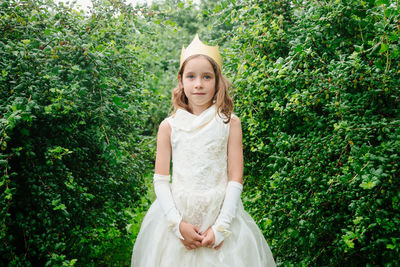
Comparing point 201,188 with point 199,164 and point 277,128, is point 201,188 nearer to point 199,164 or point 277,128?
point 199,164

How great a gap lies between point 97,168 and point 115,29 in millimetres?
1396

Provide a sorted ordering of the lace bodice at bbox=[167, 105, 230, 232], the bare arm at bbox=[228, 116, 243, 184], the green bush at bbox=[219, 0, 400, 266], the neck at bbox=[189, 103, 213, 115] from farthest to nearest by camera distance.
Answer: the neck at bbox=[189, 103, 213, 115], the bare arm at bbox=[228, 116, 243, 184], the lace bodice at bbox=[167, 105, 230, 232], the green bush at bbox=[219, 0, 400, 266]

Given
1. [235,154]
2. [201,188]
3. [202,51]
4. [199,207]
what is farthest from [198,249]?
[202,51]

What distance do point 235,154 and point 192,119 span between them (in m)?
0.35

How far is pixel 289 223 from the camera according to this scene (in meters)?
2.36

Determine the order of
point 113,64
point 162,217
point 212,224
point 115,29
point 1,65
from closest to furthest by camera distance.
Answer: point 212,224 < point 162,217 < point 1,65 < point 113,64 < point 115,29

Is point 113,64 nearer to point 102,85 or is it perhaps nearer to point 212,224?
point 102,85

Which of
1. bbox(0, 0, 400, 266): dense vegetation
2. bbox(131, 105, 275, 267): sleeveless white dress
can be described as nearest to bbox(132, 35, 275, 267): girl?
bbox(131, 105, 275, 267): sleeveless white dress

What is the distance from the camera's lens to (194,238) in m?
1.82

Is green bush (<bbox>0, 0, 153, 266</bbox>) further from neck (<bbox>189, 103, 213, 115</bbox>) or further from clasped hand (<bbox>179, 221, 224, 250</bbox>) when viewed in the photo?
clasped hand (<bbox>179, 221, 224, 250</bbox>)

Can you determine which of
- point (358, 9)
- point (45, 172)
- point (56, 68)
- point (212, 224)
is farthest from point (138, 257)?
point (358, 9)

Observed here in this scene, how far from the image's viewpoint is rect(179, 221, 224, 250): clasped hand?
5.95 ft

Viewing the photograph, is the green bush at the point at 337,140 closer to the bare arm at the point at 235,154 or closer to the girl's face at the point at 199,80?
the bare arm at the point at 235,154

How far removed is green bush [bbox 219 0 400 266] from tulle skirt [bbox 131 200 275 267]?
13.5 inches
